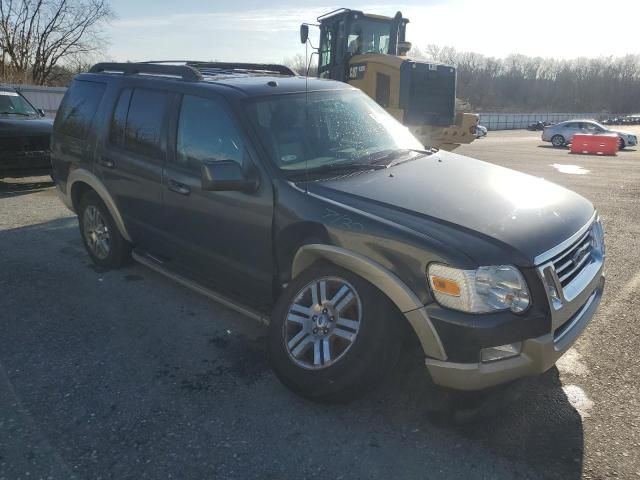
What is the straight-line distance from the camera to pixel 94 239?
5129 mm

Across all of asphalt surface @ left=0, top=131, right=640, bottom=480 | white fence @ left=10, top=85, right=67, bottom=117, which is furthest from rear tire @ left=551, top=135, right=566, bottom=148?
asphalt surface @ left=0, top=131, right=640, bottom=480

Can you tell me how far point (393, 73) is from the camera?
36.0 feet

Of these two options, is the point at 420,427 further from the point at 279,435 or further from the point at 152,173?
the point at 152,173

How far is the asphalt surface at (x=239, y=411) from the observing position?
8.02ft

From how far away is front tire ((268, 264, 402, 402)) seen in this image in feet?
8.80

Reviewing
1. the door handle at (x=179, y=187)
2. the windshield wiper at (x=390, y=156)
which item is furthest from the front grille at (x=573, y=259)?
the door handle at (x=179, y=187)

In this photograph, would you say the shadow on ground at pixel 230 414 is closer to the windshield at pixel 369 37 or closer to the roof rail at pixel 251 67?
the roof rail at pixel 251 67

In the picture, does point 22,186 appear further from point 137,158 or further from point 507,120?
point 507,120

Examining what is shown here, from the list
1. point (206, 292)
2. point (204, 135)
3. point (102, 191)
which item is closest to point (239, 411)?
point (206, 292)

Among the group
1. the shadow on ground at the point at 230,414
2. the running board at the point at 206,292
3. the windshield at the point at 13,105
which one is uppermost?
the windshield at the point at 13,105

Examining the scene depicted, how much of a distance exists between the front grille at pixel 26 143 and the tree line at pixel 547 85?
89.9 metres

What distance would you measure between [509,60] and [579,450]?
133 m

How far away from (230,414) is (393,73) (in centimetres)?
960

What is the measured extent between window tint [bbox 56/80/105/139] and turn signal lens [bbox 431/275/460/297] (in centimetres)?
377
